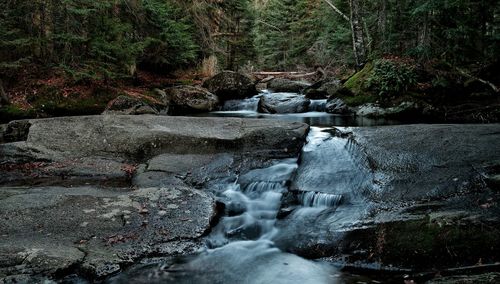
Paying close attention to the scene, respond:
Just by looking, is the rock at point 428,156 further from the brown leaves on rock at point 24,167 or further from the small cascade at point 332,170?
the brown leaves on rock at point 24,167

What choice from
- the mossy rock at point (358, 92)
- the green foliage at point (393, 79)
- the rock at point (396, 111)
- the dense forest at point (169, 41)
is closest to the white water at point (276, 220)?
the rock at point (396, 111)

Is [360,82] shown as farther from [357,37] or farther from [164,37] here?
[164,37]

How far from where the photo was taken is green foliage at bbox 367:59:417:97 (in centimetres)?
1176

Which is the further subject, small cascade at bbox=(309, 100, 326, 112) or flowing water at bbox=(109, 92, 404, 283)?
small cascade at bbox=(309, 100, 326, 112)

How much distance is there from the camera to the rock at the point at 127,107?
11.2m

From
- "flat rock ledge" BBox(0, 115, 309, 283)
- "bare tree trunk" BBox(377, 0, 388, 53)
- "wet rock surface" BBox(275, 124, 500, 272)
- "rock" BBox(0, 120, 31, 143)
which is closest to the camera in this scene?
"wet rock surface" BBox(275, 124, 500, 272)

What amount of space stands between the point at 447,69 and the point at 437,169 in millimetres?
7616

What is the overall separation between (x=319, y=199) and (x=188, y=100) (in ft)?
29.6

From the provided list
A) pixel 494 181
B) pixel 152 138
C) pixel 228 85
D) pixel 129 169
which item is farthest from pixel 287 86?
pixel 494 181

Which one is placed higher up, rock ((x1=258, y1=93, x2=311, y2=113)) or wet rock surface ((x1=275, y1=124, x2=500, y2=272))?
rock ((x1=258, y1=93, x2=311, y2=113))

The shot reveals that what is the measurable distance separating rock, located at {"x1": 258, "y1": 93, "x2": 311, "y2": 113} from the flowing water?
6366mm

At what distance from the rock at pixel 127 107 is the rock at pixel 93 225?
5.65m

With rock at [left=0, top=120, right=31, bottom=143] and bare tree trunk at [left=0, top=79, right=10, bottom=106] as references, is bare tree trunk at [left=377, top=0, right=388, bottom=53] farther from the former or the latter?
bare tree trunk at [left=0, top=79, right=10, bottom=106]

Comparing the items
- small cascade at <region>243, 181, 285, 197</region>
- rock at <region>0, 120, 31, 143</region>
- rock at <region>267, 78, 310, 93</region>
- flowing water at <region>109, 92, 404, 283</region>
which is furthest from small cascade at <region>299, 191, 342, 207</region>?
rock at <region>267, 78, 310, 93</region>
